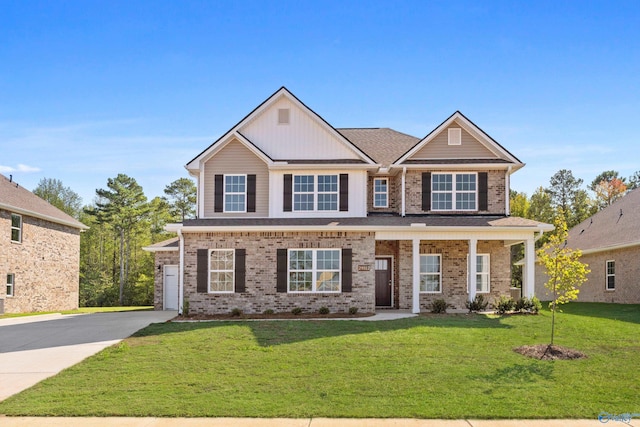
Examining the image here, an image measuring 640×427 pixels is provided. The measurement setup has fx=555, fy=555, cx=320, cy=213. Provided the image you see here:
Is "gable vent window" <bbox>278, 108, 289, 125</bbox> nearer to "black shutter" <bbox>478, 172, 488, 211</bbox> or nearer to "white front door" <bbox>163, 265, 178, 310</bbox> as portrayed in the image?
"black shutter" <bbox>478, 172, 488, 211</bbox>

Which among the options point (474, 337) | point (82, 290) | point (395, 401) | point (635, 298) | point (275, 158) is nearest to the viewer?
point (395, 401)

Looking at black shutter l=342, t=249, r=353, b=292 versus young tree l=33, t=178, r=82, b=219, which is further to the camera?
young tree l=33, t=178, r=82, b=219

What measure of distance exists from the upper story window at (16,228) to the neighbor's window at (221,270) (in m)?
12.7

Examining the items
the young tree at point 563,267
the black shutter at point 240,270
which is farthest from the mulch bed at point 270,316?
the young tree at point 563,267

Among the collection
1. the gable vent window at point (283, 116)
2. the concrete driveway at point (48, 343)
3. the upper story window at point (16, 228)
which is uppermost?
the gable vent window at point (283, 116)

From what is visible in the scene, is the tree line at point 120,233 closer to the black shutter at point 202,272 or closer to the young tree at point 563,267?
the black shutter at point 202,272

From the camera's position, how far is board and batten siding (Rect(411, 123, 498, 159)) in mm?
22328

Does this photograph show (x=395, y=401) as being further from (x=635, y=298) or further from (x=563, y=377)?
(x=635, y=298)

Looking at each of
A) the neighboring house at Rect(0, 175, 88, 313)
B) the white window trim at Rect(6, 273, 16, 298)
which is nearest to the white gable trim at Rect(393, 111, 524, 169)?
the neighboring house at Rect(0, 175, 88, 313)

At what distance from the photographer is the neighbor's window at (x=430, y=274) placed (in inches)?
866

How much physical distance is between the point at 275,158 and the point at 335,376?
12.5 m

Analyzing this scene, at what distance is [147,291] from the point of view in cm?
5128

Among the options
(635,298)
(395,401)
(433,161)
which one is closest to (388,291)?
(433,161)

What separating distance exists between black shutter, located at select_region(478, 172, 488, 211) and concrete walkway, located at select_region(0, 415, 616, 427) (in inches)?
553
